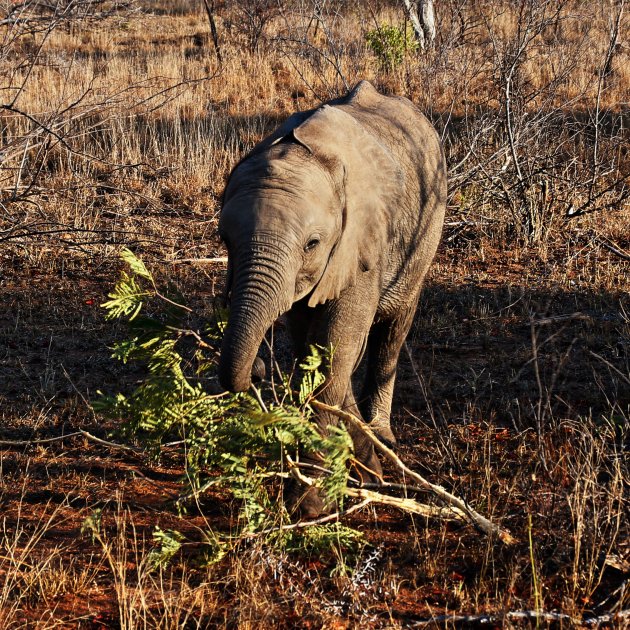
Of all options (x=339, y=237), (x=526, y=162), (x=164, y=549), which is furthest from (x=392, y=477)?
(x=526, y=162)

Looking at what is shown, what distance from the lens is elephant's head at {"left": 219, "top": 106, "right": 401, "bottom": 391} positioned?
4605 millimetres

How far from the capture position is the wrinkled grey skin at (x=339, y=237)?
4.68 m

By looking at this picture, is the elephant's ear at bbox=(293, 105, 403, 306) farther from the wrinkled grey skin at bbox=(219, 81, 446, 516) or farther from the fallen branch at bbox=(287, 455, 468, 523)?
the fallen branch at bbox=(287, 455, 468, 523)

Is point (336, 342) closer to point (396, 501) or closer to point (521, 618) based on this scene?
point (396, 501)

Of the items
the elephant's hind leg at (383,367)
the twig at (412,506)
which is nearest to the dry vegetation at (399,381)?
the twig at (412,506)

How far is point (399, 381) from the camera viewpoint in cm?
775

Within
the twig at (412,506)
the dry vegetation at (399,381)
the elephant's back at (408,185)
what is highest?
the elephant's back at (408,185)

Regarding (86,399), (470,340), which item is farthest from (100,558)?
(470,340)

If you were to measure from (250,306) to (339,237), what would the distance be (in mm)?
865

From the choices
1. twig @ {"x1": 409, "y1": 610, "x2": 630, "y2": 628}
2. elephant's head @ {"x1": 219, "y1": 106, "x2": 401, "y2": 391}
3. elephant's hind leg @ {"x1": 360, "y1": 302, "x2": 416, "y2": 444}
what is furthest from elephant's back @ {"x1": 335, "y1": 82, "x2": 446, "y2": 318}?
twig @ {"x1": 409, "y1": 610, "x2": 630, "y2": 628}

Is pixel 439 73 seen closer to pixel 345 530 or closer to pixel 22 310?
pixel 22 310

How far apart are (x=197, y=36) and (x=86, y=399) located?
16411 mm

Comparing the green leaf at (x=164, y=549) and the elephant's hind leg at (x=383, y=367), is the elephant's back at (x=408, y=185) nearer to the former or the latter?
the elephant's hind leg at (x=383, y=367)

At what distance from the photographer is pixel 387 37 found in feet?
53.5
